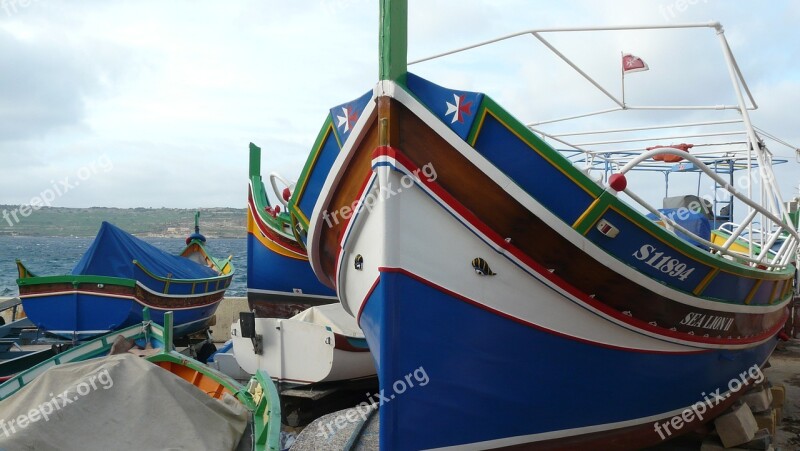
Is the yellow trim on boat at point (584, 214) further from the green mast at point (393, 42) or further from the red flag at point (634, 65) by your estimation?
the red flag at point (634, 65)

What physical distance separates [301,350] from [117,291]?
18.4 ft

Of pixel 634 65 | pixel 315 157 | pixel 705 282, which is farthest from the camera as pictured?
pixel 634 65

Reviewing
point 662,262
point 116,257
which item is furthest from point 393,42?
point 116,257

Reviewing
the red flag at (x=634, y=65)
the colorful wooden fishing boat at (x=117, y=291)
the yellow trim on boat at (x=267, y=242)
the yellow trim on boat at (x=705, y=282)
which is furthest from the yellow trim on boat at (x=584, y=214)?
the colorful wooden fishing boat at (x=117, y=291)

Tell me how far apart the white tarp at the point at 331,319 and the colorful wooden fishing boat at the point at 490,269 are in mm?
3503

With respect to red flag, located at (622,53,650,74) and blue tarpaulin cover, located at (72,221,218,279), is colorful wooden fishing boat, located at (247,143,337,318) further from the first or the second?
red flag, located at (622,53,650,74)

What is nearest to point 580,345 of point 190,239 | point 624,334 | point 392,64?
point 624,334

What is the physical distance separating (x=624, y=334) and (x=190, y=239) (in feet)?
56.8

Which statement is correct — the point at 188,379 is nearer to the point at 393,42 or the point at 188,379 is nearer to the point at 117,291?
the point at 393,42

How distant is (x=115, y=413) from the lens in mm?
4531

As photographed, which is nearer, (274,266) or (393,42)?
(393,42)

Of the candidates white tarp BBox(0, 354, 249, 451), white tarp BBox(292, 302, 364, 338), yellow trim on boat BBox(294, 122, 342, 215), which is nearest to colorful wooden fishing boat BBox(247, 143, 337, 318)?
white tarp BBox(292, 302, 364, 338)

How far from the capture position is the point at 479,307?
15.5 feet

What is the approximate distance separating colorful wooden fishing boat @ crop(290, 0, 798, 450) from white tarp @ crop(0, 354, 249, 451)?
1.42 meters
